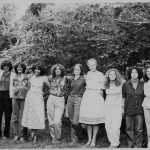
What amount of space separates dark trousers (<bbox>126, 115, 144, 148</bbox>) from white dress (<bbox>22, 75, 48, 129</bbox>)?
1846mm

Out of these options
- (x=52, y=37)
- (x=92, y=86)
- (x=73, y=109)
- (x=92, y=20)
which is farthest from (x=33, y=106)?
(x=92, y=20)

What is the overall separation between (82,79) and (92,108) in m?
0.67

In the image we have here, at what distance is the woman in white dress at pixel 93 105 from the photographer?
6957mm

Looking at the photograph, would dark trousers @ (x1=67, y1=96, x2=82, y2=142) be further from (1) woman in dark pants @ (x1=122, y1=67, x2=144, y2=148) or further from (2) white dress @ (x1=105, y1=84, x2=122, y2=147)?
(1) woman in dark pants @ (x1=122, y1=67, x2=144, y2=148)

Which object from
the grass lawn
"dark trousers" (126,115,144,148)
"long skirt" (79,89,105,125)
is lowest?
the grass lawn

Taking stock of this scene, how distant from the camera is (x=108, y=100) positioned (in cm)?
702

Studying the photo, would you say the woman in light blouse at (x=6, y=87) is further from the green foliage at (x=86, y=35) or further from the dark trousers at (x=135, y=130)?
the dark trousers at (x=135, y=130)

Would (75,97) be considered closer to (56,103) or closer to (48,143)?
(56,103)

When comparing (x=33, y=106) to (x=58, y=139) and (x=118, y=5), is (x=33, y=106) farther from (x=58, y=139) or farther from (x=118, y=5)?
(x=118, y=5)

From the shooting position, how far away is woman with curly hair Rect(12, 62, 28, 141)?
7383mm

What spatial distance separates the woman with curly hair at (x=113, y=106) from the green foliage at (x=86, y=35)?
Result: 2.49ft

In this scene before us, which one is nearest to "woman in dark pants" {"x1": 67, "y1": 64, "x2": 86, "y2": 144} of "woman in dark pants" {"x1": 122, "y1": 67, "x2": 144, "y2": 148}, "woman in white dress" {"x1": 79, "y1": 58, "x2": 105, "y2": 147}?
"woman in white dress" {"x1": 79, "y1": 58, "x2": 105, "y2": 147}

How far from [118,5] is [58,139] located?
125 inches

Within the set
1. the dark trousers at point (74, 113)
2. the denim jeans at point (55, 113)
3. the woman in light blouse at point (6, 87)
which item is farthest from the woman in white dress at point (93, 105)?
the woman in light blouse at point (6, 87)
